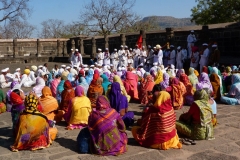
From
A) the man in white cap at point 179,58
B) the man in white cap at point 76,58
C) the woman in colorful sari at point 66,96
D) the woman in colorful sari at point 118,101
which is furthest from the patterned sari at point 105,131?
the man in white cap at point 76,58

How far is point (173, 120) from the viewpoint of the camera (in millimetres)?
5105

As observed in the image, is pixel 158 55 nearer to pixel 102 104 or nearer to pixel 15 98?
pixel 15 98

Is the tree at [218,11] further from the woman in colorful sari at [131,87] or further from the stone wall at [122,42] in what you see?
the woman in colorful sari at [131,87]

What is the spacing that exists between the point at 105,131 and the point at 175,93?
11.1 feet

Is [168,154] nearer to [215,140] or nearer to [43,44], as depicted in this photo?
[215,140]

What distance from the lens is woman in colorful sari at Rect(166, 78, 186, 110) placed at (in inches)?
306

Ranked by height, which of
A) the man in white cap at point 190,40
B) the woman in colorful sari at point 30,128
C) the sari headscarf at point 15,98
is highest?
the man in white cap at point 190,40

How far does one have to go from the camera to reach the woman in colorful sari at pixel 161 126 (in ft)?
16.5

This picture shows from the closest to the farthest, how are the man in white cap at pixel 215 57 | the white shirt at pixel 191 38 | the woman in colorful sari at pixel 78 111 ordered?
the woman in colorful sari at pixel 78 111, the man in white cap at pixel 215 57, the white shirt at pixel 191 38

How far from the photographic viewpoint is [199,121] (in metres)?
5.39

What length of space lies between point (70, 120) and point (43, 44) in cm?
2156

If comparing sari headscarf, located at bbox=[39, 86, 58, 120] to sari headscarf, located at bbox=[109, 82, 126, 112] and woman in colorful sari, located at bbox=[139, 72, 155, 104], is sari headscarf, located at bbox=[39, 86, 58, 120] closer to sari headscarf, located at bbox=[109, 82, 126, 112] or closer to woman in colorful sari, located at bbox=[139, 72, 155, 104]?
sari headscarf, located at bbox=[109, 82, 126, 112]

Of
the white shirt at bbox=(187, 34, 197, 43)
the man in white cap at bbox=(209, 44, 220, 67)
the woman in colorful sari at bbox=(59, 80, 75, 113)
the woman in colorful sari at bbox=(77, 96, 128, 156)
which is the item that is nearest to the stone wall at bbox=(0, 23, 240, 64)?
the white shirt at bbox=(187, 34, 197, 43)

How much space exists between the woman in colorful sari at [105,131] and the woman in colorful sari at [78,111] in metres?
1.38
